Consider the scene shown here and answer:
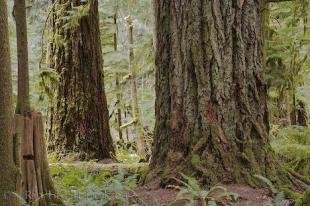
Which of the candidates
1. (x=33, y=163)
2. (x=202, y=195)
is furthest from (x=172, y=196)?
(x=33, y=163)

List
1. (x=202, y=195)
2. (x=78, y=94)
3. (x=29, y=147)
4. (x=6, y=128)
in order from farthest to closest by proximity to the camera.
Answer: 1. (x=78, y=94)
2. (x=29, y=147)
3. (x=202, y=195)
4. (x=6, y=128)

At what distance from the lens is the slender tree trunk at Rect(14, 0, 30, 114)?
470 cm

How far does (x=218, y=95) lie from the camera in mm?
4984

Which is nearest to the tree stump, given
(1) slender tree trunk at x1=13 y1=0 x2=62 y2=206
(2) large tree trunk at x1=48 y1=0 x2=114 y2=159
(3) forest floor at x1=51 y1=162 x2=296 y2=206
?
(1) slender tree trunk at x1=13 y1=0 x2=62 y2=206

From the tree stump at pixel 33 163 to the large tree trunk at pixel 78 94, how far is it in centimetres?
416

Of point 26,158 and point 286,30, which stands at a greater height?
point 286,30

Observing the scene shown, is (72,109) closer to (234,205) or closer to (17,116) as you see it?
(17,116)

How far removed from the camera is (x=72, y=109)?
9.05 meters

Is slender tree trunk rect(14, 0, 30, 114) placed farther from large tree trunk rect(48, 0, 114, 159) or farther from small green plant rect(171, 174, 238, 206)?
large tree trunk rect(48, 0, 114, 159)

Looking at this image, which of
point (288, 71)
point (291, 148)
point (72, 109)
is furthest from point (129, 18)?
point (291, 148)

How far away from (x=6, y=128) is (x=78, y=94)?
529 cm

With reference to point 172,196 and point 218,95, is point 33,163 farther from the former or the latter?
point 218,95

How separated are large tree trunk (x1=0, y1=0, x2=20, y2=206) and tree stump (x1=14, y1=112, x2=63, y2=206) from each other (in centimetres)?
73

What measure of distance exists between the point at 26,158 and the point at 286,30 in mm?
4228
